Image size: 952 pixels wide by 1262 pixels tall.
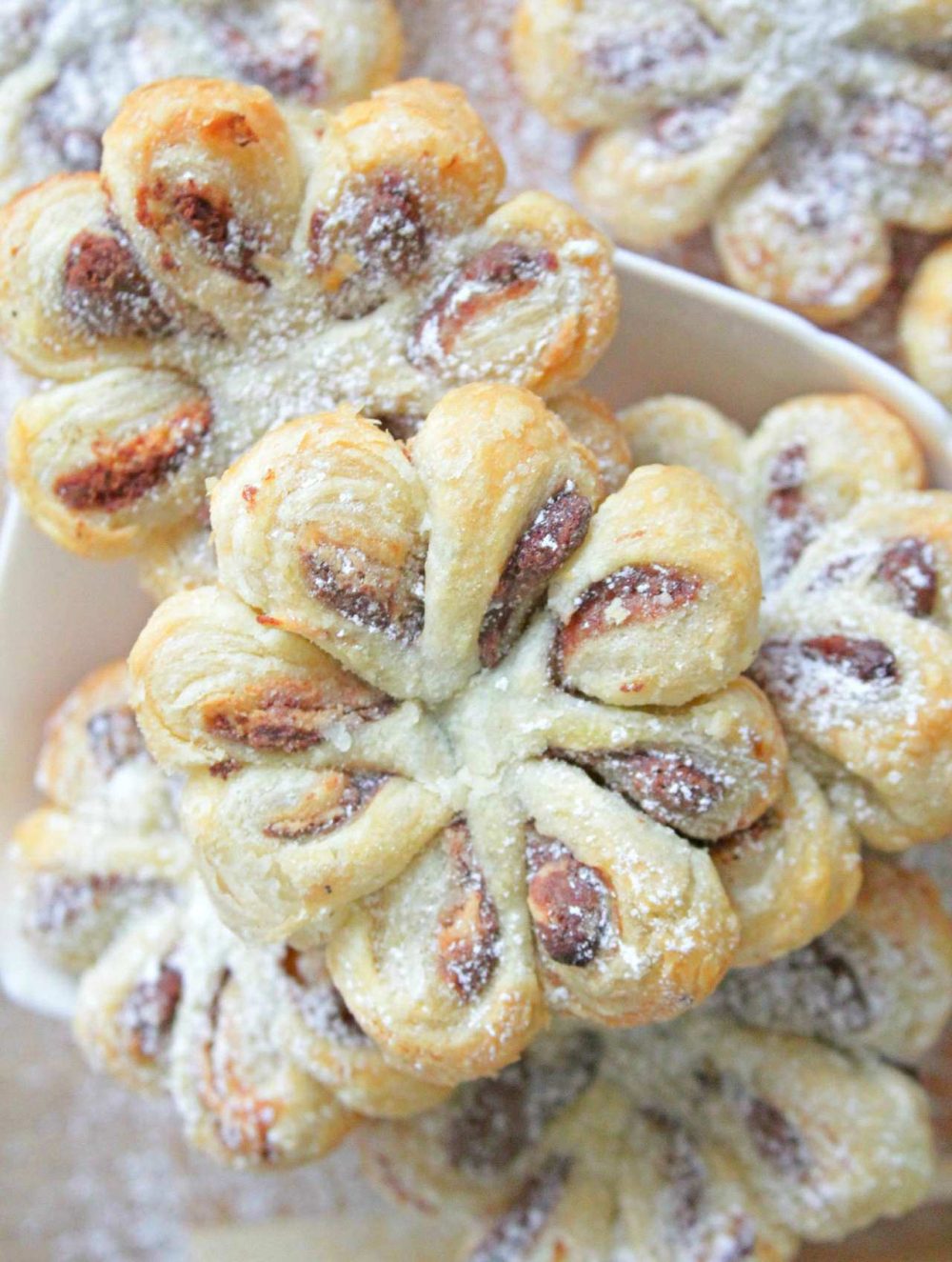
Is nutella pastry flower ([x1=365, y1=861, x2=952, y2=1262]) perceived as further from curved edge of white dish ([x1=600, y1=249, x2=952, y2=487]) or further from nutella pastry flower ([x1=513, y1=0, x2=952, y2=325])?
nutella pastry flower ([x1=513, y1=0, x2=952, y2=325])

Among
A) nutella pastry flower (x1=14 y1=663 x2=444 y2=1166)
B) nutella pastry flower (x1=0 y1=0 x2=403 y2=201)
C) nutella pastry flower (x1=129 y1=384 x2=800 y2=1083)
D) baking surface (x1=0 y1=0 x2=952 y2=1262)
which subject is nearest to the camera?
nutella pastry flower (x1=129 y1=384 x2=800 y2=1083)

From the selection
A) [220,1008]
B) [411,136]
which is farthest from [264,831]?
[411,136]

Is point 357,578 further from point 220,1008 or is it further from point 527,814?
point 220,1008

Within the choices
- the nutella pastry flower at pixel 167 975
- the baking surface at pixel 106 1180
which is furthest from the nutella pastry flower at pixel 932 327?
the baking surface at pixel 106 1180

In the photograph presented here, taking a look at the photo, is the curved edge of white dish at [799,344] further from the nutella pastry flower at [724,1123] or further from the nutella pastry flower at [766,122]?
the nutella pastry flower at [724,1123]

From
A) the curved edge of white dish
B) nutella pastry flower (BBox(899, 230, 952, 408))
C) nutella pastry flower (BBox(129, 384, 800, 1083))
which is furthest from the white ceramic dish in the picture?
nutella pastry flower (BBox(129, 384, 800, 1083))
